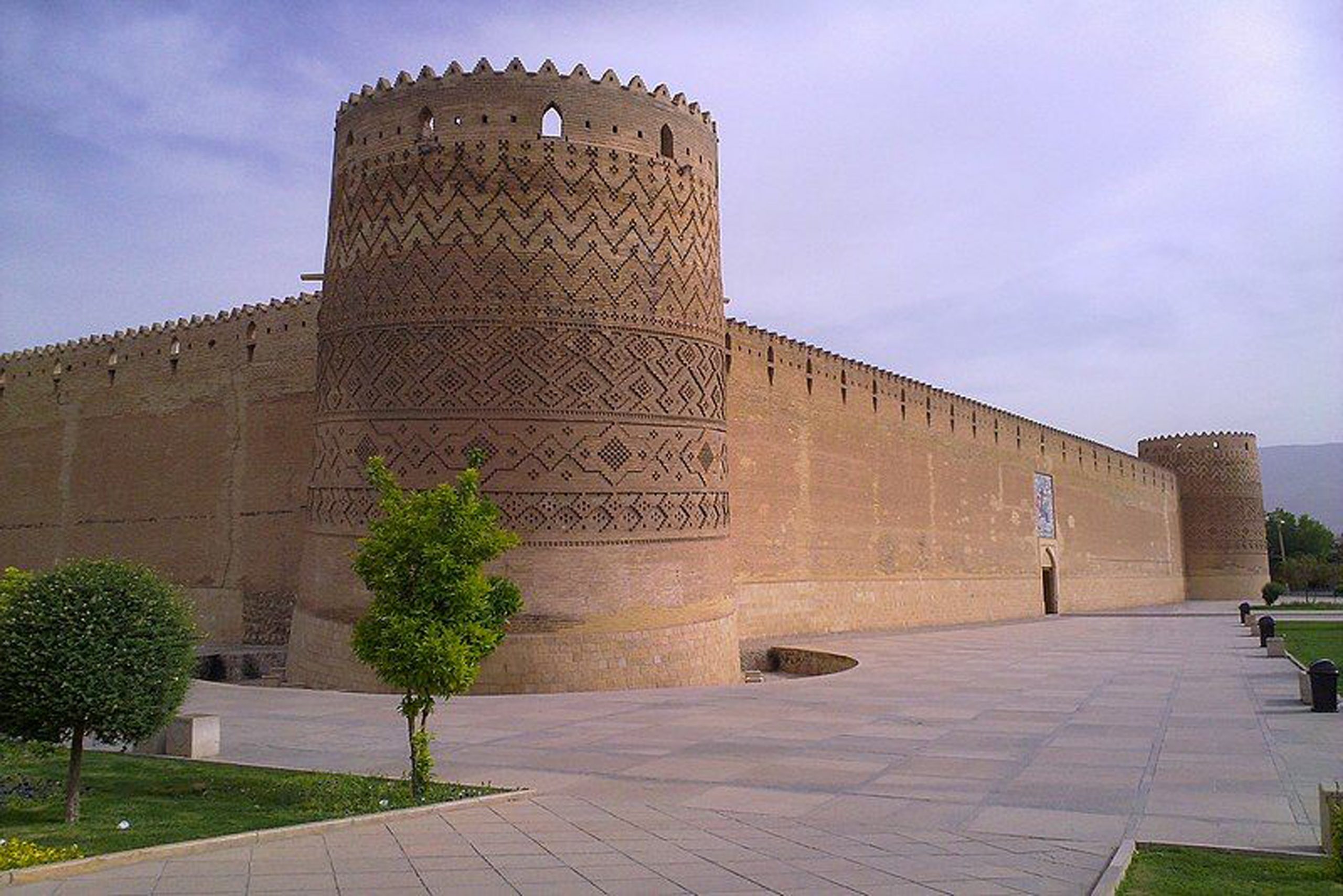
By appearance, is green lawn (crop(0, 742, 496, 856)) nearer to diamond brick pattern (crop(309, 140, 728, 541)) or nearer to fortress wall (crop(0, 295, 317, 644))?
diamond brick pattern (crop(309, 140, 728, 541))

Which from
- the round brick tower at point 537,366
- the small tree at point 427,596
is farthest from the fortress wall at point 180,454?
the small tree at point 427,596

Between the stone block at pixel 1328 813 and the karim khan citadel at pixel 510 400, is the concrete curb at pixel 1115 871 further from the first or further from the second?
the karim khan citadel at pixel 510 400

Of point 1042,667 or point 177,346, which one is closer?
point 1042,667

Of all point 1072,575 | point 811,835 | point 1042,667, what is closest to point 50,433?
point 1042,667

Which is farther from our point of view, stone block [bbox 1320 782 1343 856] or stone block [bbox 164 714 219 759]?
stone block [bbox 164 714 219 759]

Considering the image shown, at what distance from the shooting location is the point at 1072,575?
30.2m

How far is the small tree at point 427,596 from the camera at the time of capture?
587 cm

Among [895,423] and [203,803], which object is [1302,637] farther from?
[203,803]

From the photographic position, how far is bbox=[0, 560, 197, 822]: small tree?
5.14 meters

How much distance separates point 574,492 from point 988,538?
16.8 metres

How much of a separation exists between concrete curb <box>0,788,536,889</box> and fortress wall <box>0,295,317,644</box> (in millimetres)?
10291

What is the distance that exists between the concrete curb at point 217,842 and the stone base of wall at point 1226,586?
4035 centimetres

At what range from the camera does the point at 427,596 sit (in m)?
6.00

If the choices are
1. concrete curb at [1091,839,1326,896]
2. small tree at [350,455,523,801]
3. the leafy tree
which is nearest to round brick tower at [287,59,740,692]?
small tree at [350,455,523,801]
